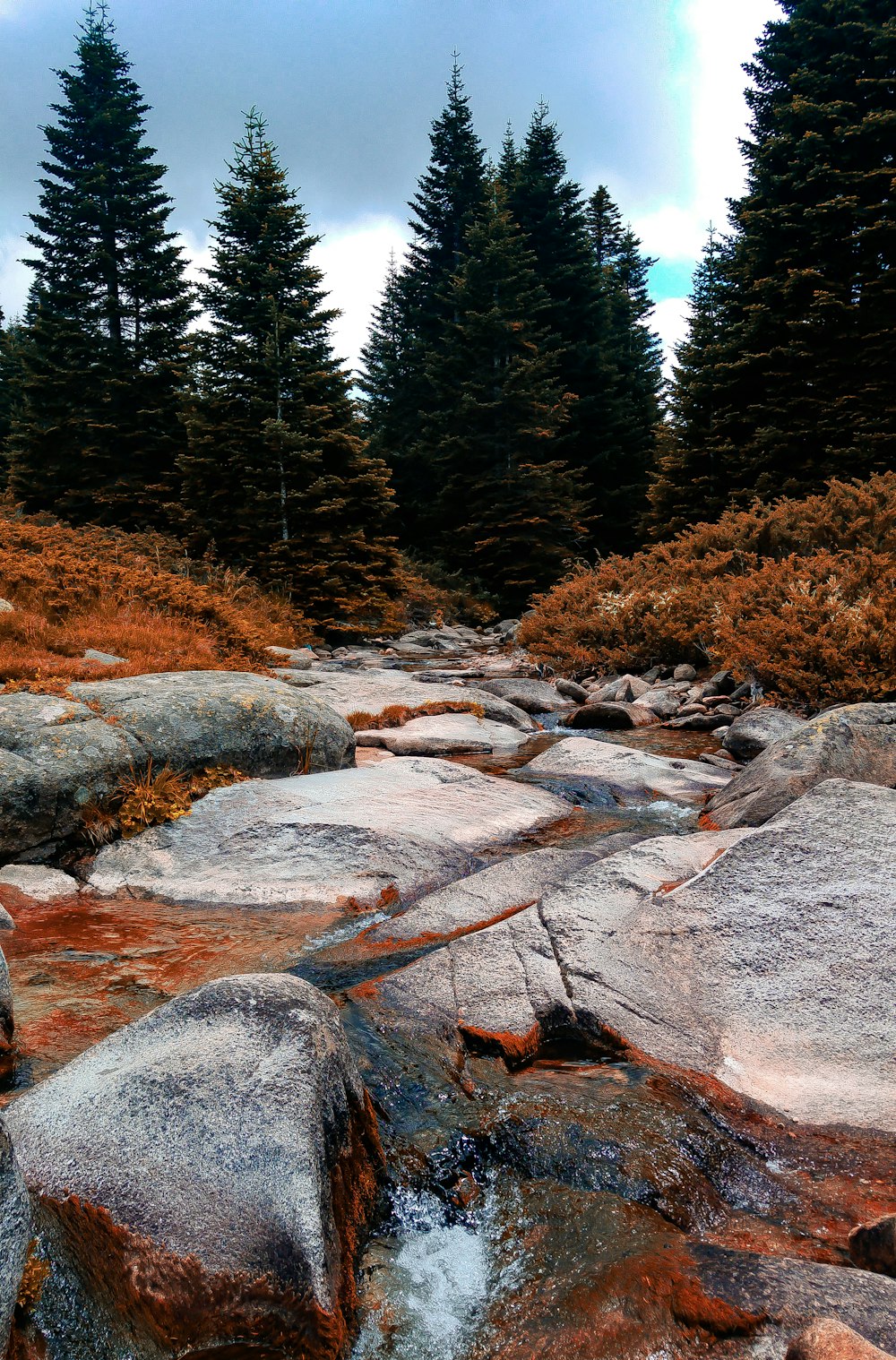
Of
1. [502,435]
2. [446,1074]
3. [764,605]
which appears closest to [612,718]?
[764,605]

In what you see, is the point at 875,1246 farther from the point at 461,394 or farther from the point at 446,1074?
the point at 461,394

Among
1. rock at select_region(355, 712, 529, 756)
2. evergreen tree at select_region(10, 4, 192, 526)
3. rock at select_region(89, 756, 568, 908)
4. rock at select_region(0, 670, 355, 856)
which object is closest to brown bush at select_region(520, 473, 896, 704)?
rock at select_region(355, 712, 529, 756)

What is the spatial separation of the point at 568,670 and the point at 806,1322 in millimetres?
12227

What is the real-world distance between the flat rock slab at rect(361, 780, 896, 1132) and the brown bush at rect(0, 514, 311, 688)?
4.28 metres

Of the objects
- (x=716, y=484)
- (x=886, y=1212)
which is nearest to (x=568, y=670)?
(x=716, y=484)

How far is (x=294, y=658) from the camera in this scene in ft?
45.2

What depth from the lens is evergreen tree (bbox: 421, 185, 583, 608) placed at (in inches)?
946

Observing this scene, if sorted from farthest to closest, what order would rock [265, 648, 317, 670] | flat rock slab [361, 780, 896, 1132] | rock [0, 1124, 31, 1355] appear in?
1. rock [265, 648, 317, 670]
2. flat rock slab [361, 780, 896, 1132]
3. rock [0, 1124, 31, 1355]

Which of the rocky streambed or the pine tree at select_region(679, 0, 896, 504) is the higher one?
the pine tree at select_region(679, 0, 896, 504)

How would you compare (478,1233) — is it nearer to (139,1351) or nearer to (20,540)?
(139,1351)

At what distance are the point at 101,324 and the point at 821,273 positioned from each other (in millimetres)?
19789

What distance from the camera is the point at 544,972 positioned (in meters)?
3.19

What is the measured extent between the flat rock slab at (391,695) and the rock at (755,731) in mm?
2556

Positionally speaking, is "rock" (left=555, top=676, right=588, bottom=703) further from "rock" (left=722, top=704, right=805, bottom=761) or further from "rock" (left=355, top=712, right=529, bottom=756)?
"rock" (left=722, top=704, right=805, bottom=761)
